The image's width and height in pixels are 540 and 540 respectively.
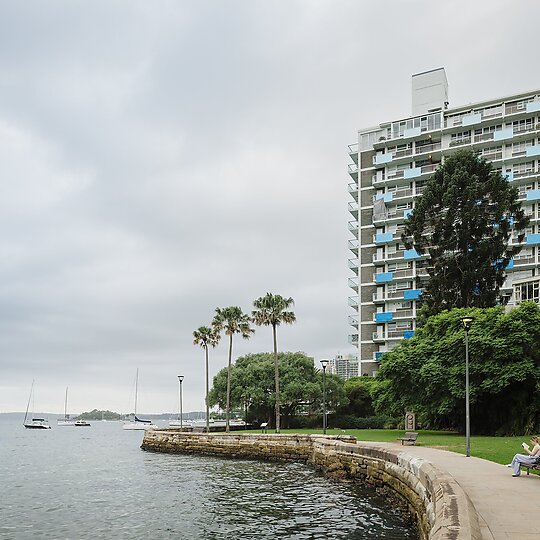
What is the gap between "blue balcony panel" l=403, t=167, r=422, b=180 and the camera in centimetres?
8706

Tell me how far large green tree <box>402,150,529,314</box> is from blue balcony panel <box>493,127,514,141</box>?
1073 inches

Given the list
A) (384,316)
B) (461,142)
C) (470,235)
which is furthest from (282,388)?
(461,142)

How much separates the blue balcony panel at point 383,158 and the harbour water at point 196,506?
204 ft

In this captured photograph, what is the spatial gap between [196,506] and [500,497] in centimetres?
1264

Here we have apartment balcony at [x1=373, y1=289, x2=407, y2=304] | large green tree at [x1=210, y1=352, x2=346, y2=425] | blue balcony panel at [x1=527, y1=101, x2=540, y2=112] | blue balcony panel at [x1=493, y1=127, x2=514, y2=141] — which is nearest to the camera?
large green tree at [x1=210, y1=352, x2=346, y2=425]

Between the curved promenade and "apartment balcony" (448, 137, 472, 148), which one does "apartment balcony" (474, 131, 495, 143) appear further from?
the curved promenade

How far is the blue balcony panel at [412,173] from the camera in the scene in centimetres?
8706

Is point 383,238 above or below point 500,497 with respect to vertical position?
above

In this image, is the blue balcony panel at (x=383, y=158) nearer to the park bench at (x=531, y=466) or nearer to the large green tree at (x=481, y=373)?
the large green tree at (x=481, y=373)

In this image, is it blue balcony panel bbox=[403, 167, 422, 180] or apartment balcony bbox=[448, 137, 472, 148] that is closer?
apartment balcony bbox=[448, 137, 472, 148]

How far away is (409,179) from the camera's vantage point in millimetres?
88375

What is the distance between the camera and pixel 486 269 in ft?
176

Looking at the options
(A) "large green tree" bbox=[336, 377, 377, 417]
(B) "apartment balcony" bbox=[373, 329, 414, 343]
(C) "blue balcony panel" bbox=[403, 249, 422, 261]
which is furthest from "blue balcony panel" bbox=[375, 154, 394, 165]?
(A) "large green tree" bbox=[336, 377, 377, 417]

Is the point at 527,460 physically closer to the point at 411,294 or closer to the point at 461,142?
A: the point at 411,294
